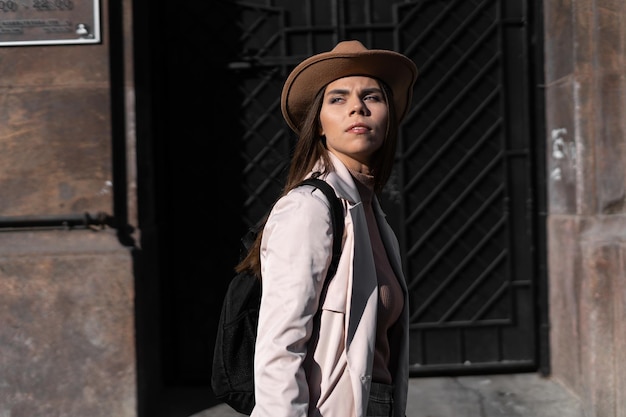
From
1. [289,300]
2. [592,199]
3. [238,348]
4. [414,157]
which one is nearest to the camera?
[289,300]

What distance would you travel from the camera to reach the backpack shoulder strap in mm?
2273

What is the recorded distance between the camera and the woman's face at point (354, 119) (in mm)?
2449

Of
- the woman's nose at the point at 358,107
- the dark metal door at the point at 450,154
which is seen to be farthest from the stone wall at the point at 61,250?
the woman's nose at the point at 358,107

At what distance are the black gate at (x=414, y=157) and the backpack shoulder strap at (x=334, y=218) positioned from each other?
370cm

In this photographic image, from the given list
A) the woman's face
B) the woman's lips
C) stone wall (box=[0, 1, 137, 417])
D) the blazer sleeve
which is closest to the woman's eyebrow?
the woman's face

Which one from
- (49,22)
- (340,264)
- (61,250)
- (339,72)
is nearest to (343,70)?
(339,72)

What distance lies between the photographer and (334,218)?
228cm

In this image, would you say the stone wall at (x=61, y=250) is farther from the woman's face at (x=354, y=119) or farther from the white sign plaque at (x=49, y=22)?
the woman's face at (x=354, y=119)

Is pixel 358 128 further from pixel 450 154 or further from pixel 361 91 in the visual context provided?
pixel 450 154

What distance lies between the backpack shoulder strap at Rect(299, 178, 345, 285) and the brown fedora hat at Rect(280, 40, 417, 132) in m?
0.38

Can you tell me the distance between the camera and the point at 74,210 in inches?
207

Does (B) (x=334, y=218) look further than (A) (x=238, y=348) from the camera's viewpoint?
No

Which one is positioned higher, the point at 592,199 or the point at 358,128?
the point at 358,128

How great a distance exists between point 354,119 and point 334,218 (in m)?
0.33
